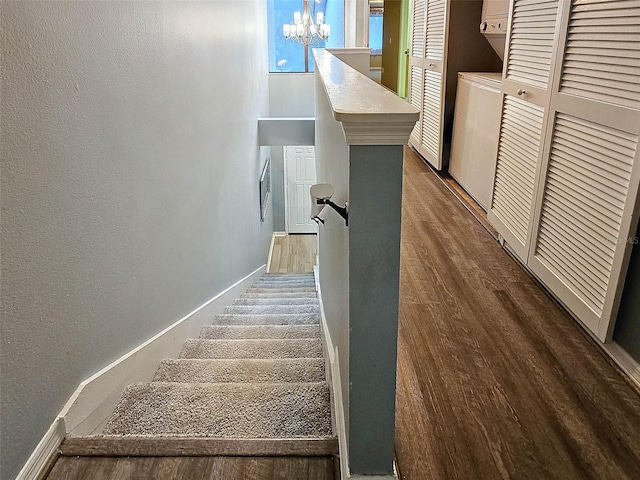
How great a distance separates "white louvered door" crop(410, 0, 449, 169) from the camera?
A: 14.3 feet

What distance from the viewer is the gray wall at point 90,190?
1284 millimetres

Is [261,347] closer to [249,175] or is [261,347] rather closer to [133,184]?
[133,184]

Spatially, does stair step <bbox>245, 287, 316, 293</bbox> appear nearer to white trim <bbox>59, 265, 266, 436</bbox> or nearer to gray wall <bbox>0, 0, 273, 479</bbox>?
gray wall <bbox>0, 0, 273, 479</bbox>

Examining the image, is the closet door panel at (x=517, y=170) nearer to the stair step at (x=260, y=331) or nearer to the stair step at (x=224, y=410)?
the stair step at (x=260, y=331)

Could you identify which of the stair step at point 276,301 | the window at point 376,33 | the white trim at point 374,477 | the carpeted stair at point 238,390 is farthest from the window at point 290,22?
Result: the white trim at point 374,477

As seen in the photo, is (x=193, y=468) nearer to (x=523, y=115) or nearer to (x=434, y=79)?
(x=523, y=115)

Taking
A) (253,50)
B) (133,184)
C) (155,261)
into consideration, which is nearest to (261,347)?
(155,261)

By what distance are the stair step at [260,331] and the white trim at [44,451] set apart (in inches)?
52.6

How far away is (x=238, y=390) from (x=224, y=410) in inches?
5.4

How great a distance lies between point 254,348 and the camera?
2.49 metres

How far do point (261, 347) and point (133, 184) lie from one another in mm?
983

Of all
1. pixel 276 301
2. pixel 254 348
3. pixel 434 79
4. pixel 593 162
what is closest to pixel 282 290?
pixel 276 301

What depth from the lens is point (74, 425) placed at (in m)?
1.59

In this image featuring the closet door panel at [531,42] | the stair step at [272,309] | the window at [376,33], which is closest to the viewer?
the closet door panel at [531,42]
